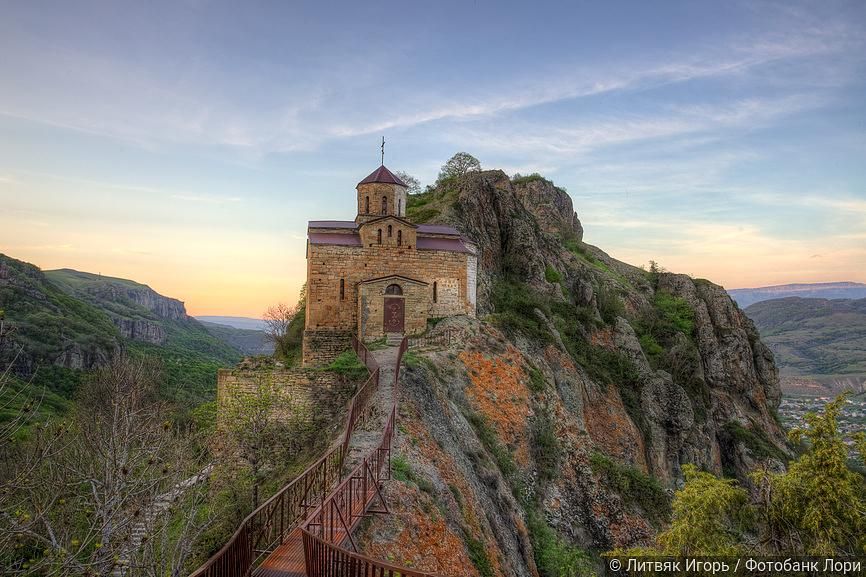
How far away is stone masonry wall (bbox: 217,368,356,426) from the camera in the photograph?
21.5 m

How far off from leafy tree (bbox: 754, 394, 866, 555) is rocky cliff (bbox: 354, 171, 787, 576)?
20.4 feet

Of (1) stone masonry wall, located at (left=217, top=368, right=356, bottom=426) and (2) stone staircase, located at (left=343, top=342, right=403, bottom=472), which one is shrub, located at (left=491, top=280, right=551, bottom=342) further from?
(1) stone masonry wall, located at (left=217, top=368, right=356, bottom=426)

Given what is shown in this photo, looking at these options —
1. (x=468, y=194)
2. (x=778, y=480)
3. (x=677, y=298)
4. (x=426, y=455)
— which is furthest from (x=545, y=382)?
(x=677, y=298)

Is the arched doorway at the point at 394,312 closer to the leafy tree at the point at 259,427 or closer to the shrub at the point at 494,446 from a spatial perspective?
the shrub at the point at 494,446

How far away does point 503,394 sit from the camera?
25828 mm

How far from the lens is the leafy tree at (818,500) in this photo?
981cm

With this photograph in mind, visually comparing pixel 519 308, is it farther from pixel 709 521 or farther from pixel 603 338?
pixel 709 521

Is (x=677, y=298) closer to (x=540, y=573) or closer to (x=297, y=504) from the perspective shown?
(x=540, y=573)

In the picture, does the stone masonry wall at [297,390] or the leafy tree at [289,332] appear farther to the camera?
the leafy tree at [289,332]

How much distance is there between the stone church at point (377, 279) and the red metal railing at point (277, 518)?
15034mm

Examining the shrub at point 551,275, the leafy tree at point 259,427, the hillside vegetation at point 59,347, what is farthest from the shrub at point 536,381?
the hillside vegetation at point 59,347

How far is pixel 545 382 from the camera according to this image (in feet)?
94.3

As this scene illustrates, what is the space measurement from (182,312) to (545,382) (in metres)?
182

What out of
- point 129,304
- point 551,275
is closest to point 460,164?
point 551,275
